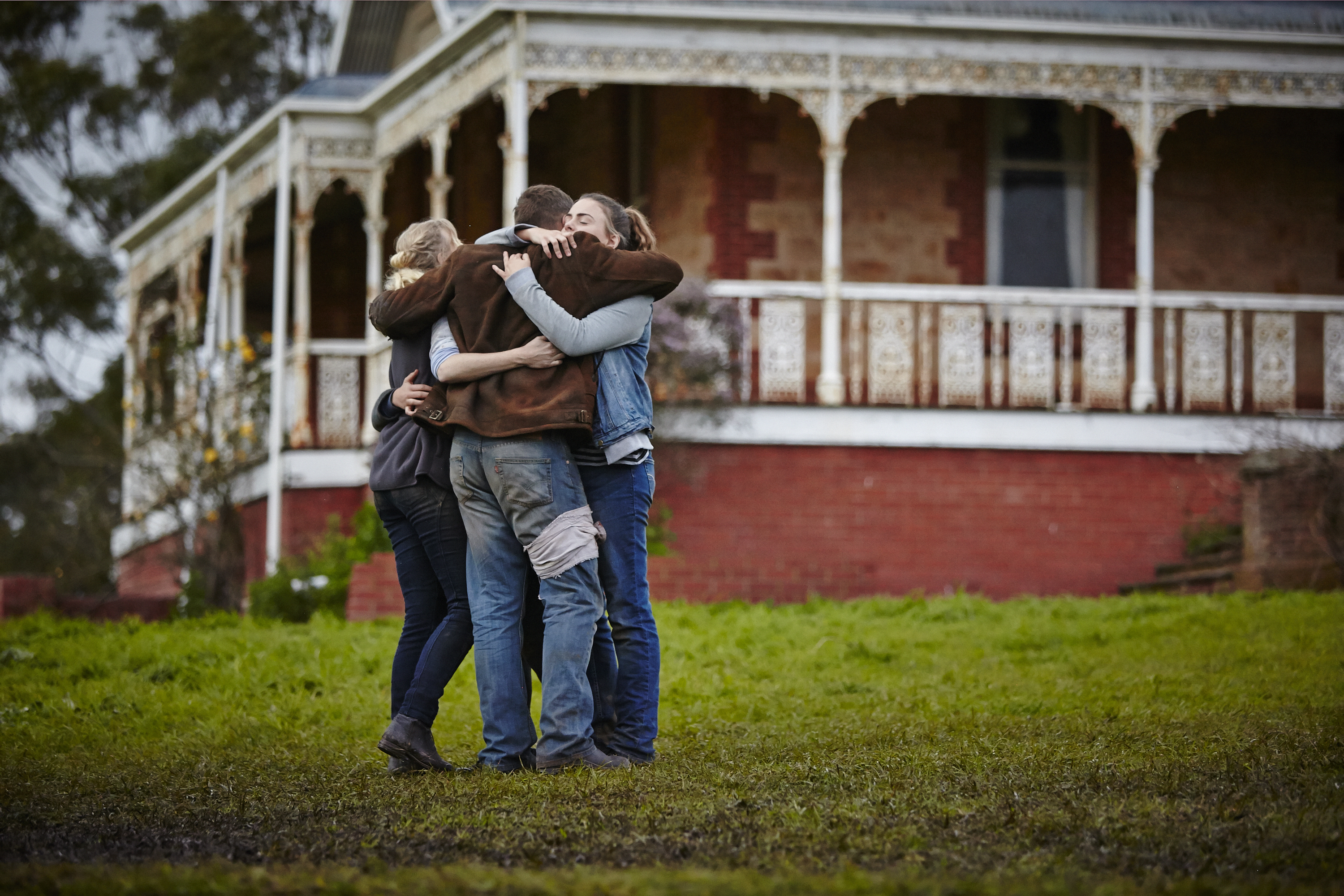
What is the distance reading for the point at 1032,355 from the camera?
40.3 ft

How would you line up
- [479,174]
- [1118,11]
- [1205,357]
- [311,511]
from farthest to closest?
[479,174], [311,511], [1118,11], [1205,357]

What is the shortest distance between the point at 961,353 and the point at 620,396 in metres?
7.70

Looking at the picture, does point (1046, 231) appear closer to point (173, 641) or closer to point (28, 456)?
point (173, 641)

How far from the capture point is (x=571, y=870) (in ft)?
10.1

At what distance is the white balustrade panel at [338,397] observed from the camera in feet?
46.6

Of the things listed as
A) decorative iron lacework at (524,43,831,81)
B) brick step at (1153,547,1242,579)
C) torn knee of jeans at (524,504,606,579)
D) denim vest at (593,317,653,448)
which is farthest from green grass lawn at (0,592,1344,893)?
decorative iron lacework at (524,43,831,81)

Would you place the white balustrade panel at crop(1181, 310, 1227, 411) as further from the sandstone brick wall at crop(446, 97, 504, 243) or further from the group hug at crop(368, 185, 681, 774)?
the group hug at crop(368, 185, 681, 774)

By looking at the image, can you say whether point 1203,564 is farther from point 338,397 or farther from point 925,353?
point 338,397

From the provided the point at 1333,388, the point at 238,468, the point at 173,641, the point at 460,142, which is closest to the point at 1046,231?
the point at 1333,388

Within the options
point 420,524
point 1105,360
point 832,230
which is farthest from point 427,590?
point 1105,360

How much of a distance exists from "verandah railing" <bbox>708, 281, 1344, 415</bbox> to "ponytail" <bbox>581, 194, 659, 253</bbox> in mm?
6536

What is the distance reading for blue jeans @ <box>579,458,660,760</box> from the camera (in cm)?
484

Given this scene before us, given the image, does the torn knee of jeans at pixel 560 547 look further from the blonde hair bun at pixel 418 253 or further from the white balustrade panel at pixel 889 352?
the white balustrade panel at pixel 889 352

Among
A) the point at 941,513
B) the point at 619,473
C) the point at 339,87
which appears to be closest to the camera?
the point at 619,473
